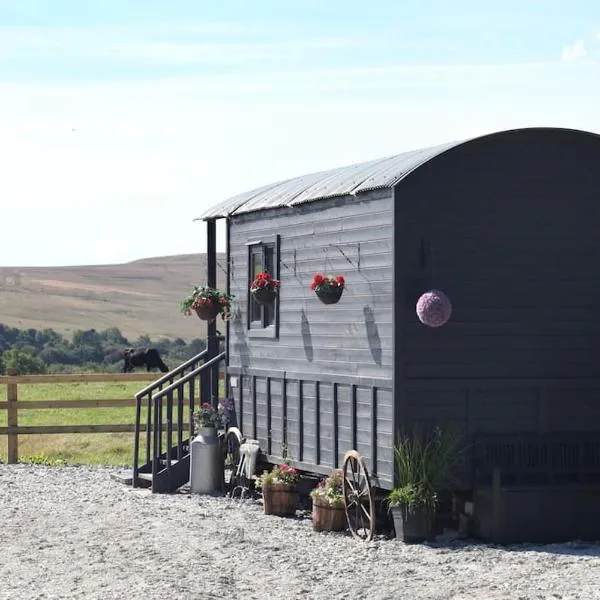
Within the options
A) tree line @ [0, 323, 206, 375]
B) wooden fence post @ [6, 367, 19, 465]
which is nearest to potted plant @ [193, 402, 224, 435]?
wooden fence post @ [6, 367, 19, 465]

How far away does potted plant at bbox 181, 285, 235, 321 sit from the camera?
18.3m

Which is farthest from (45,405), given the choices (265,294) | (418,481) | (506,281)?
(506,281)

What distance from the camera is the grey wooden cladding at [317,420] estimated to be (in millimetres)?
14500

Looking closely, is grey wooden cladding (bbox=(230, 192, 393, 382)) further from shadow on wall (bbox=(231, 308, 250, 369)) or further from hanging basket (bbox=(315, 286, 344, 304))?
hanging basket (bbox=(315, 286, 344, 304))

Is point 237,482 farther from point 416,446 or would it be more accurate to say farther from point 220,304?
point 416,446

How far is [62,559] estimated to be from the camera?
42.7 ft

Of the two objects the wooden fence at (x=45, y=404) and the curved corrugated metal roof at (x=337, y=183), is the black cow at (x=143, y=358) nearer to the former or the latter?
the wooden fence at (x=45, y=404)

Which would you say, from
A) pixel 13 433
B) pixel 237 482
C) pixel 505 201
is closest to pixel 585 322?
pixel 505 201

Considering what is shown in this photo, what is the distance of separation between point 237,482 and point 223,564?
5.32m

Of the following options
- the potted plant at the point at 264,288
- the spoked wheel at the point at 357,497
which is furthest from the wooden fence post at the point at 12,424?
the spoked wheel at the point at 357,497

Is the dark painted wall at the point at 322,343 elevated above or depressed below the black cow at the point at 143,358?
above

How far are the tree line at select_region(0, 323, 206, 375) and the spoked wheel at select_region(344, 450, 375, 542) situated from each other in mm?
41870

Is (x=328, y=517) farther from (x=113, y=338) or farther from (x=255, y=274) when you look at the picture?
(x=113, y=338)

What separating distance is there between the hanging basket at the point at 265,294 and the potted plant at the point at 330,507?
279 centimetres
